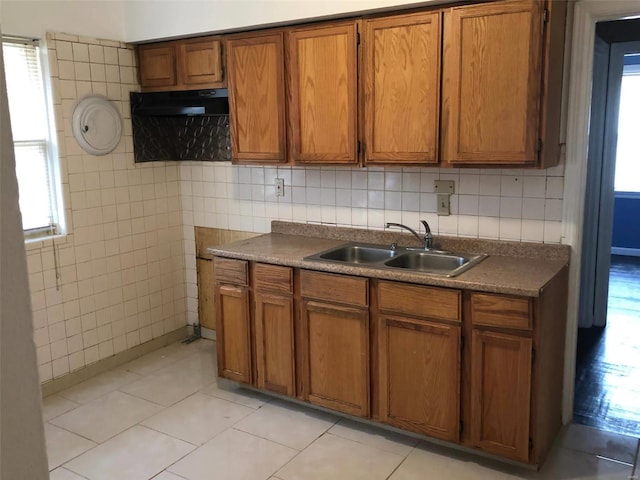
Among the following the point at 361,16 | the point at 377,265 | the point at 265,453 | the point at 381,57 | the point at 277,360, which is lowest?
the point at 265,453

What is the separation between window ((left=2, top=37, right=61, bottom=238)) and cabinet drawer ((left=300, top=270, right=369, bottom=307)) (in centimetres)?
164

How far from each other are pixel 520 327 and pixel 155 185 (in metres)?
2.72

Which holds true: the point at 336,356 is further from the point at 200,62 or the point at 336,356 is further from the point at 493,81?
the point at 200,62

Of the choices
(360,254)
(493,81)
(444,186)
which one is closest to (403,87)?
(493,81)

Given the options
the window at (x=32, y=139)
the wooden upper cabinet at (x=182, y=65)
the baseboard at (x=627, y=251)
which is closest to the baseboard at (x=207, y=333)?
the window at (x=32, y=139)

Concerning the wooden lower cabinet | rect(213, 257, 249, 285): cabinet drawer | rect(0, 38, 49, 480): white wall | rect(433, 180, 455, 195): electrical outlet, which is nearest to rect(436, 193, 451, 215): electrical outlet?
rect(433, 180, 455, 195): electrical outlet

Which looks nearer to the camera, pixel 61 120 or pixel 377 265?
pixel 377 265

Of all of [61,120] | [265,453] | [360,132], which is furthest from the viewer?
[61,120]

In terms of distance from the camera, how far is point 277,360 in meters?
3.28

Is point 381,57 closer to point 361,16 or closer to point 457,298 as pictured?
point 361,16

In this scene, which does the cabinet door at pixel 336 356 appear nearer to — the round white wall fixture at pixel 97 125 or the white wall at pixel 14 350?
the round white wall fixture at pixel 97 125

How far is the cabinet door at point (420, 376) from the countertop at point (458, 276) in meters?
0.22

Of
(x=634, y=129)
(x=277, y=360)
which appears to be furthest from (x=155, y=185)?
(x=634, y=129)

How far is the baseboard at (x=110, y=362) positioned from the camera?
3552 mm
